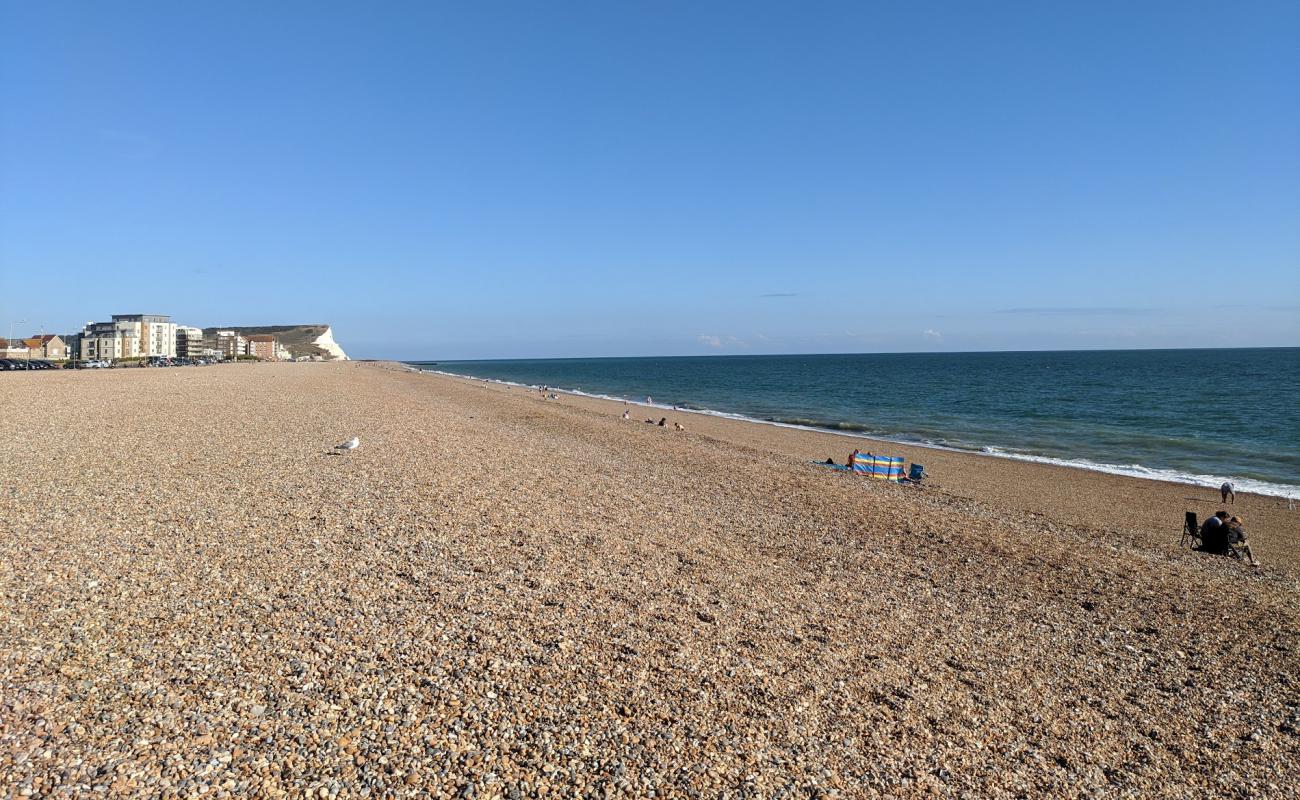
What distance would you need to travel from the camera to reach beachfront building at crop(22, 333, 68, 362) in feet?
352

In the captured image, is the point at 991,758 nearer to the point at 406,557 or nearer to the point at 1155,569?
the point at 406,557

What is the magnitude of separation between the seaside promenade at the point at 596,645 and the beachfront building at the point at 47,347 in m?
124

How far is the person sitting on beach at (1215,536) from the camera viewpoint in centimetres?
1145

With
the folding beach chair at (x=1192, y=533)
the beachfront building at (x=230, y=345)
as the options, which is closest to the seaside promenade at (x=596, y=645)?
A: the folding beach chair at (x=1192, y=533)

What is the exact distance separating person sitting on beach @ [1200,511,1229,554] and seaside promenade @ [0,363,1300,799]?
48 centimetres

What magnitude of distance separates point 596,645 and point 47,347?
13879 cm

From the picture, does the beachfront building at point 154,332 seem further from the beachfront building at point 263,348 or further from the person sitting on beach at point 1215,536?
the person sitting on beach at point 1215,536

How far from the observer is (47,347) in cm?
11012

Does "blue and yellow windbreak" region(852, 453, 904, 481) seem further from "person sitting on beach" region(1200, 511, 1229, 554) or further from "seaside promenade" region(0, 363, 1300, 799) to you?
"person sitting on beach" region(1200, 511, 1229, 554)

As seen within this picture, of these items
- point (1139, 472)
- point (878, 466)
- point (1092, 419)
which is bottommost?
point (1139, 472)

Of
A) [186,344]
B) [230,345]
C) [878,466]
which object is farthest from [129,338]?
[878,466]

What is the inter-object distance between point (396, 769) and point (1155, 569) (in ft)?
33.0

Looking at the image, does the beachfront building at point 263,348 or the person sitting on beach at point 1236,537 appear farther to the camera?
the beachfront building at point 263,348

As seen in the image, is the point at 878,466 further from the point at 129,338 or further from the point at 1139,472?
the point at 129,338
